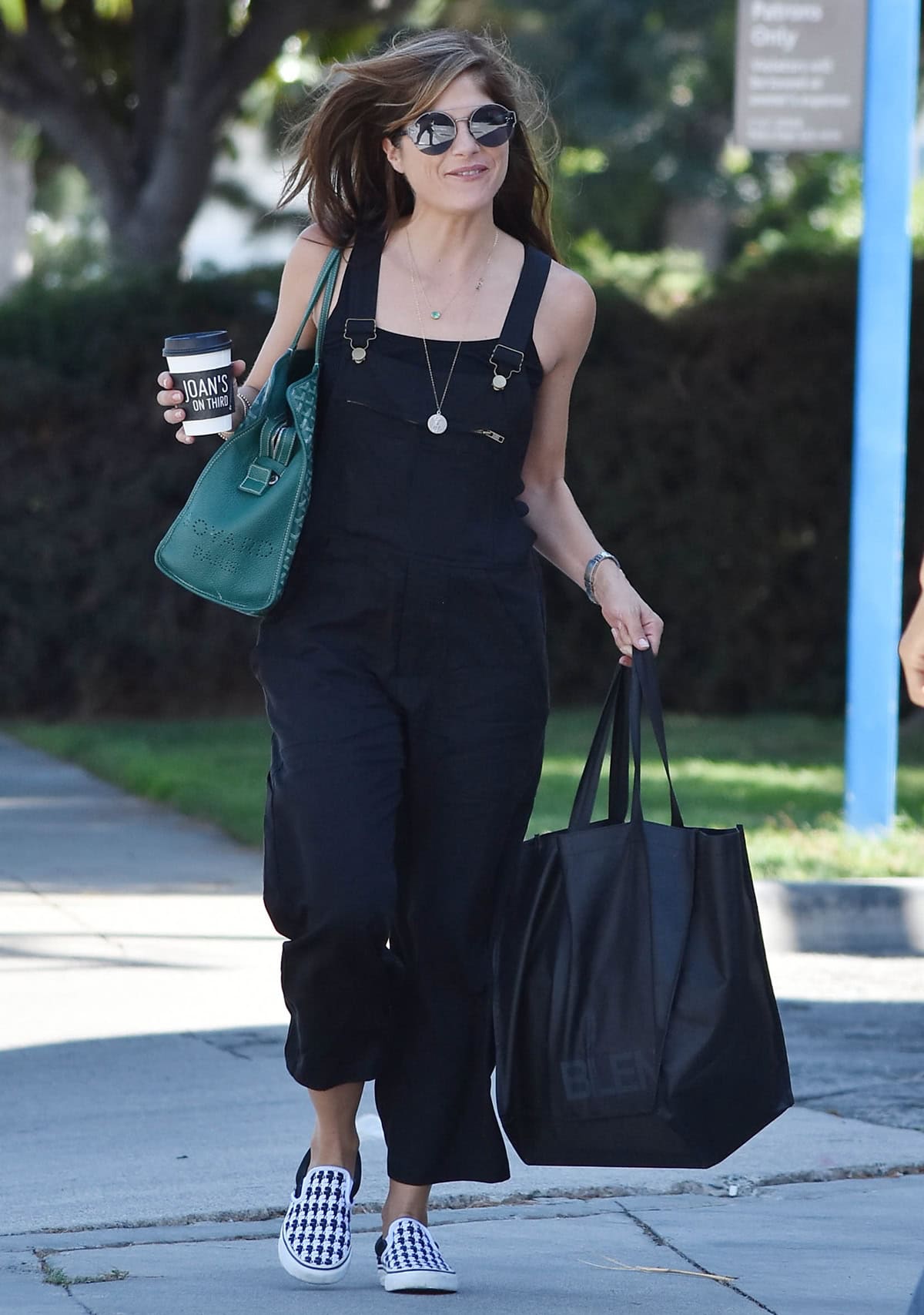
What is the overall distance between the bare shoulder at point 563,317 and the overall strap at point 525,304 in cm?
1

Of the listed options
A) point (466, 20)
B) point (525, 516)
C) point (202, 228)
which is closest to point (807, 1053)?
point (525, 516)

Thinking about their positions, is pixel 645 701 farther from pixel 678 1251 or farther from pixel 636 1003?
pixel 678 1251

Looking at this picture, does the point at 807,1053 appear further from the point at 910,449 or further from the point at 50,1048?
the point at 910,449

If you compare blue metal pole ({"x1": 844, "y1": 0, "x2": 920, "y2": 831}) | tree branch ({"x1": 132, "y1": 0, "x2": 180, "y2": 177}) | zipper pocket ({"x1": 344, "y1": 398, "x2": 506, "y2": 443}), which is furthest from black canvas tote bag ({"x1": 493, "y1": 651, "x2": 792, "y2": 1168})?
tree branch ({"x1": 132, "y1": 0, "x2": 180, "y2": 177})

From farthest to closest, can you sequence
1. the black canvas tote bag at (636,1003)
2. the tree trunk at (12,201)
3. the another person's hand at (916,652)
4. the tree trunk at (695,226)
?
the tree trunk at (695,226) < the tree trunk at (12,201) < the black canvas tote bag at (636,1003) < the another person's hand at (916,652)

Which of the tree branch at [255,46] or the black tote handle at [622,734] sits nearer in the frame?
the black tote handle at [622,734]

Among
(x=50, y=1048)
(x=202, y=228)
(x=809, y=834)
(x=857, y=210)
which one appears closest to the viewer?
(x=50, y=1048)

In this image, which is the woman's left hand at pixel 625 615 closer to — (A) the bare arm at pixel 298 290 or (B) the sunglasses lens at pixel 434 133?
(A) the bare arm at pixel 298 290

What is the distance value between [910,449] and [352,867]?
9.04 metres

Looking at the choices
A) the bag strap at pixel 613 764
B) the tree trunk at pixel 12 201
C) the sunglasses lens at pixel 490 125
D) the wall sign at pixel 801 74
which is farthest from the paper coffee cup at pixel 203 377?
the tree trunk at pixel 12 201

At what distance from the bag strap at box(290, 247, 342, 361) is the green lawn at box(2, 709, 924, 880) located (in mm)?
3791

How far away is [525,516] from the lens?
10.2 ft

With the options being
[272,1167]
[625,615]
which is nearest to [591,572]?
[625,615]

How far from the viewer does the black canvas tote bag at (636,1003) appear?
9.08 ft
